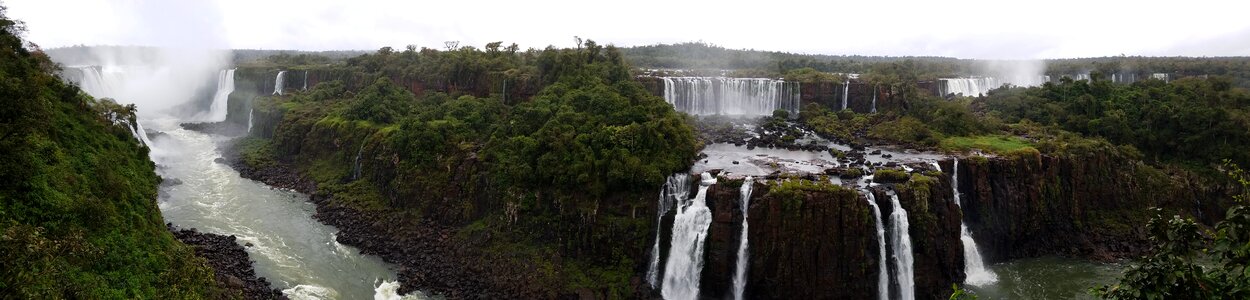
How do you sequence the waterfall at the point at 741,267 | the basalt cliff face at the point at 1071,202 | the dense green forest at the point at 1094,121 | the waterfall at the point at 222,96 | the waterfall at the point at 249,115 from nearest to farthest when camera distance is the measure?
the waterfall at the point at 741,267
the basalt cliff face at the point at 1071,202
the dense green forest at the point at 1094,121
the waterfall at the point at 249,115
the waterfall at the point at 222,96

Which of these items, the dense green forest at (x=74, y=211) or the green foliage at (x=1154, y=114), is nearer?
the dense green forest at (x=74, y=211)

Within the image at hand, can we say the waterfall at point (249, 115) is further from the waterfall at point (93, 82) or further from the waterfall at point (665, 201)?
the waterfall at point (665, 201)

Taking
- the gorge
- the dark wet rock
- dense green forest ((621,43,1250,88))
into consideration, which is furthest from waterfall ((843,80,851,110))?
the dark wet rock

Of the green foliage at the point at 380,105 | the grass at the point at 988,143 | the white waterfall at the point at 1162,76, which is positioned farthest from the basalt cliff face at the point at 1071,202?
the white waterfall at the point at 1162,76

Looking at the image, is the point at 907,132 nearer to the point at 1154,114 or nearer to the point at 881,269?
the point at 1154,114

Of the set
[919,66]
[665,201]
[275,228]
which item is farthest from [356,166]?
[919,66]

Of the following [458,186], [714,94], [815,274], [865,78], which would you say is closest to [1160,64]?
[865,78]

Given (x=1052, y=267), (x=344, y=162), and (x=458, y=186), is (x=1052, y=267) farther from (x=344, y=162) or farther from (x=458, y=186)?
(x=344, y=162)

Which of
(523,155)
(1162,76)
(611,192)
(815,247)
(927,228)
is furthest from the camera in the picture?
(1162,76)
